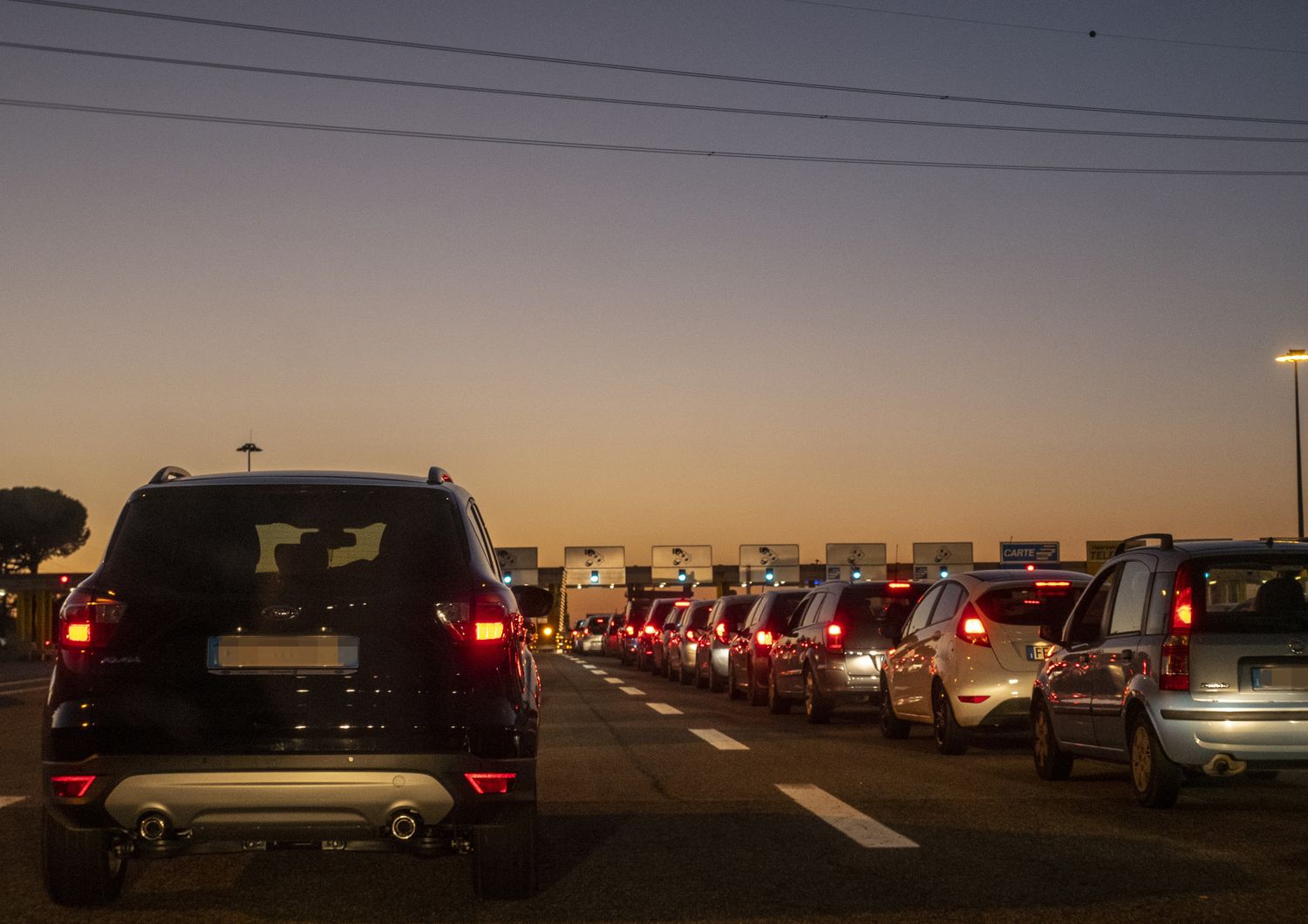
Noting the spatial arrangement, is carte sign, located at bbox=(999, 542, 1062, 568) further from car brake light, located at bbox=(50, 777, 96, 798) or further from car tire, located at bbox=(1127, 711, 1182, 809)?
car brake light, located at bbox=(50, 777, 96, 798)

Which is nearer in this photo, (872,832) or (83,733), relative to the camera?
(83,733)

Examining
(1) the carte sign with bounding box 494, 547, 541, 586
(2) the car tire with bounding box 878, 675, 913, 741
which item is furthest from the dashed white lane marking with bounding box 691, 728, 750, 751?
(1) the carte sign with bounding box 494, 547, 541, 586

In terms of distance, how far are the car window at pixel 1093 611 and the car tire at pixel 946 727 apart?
89.0 inches

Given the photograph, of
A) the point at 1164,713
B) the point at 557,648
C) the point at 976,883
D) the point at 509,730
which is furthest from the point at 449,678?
the point at 557,648

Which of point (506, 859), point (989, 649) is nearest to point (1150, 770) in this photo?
point (989, 649)

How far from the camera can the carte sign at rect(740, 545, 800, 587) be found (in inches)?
3531

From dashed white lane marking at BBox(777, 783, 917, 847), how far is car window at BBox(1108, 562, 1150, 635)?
2.06 m

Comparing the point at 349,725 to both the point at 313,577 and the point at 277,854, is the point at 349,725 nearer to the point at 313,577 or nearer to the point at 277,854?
the point at 313,577

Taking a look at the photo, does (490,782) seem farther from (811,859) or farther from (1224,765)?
(1224,765)

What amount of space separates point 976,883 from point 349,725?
9.19ft

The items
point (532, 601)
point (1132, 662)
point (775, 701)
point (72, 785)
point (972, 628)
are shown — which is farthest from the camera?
point (775, 701)

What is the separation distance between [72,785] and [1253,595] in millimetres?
6661

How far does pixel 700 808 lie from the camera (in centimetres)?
1033

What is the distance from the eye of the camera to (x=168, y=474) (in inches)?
289
